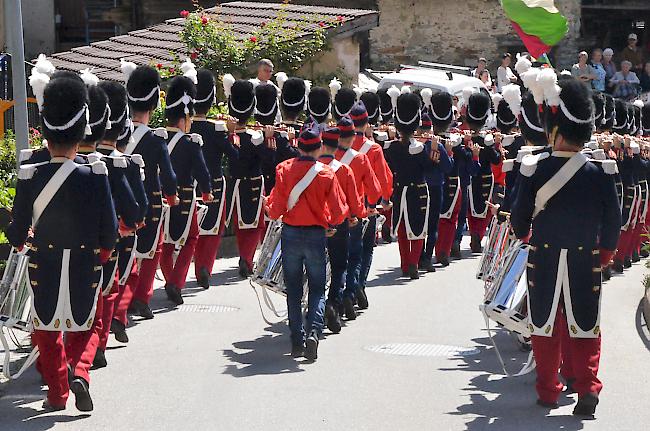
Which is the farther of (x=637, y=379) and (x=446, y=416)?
(x=637, y=379)

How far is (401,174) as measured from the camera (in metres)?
15.6

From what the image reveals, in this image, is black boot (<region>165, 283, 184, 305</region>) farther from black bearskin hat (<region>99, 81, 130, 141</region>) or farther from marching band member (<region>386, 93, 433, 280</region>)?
marching band member (<region>386, 93, 433, 280</region>)

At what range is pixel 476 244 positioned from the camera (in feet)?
59.0

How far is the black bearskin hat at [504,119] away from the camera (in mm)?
17656

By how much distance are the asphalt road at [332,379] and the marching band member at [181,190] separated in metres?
0.34

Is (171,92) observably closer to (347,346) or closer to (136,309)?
(136,309)

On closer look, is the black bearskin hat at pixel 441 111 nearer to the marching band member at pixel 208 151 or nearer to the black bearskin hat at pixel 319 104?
the black bearskin hat at pixel 319 104

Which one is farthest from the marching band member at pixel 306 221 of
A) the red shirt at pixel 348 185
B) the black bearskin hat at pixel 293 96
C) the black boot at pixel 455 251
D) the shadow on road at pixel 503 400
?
the black boot at pixel 455 251

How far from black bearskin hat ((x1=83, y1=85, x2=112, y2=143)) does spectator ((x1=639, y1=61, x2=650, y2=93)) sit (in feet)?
65.1

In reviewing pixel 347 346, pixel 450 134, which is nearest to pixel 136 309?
pixel 347 346

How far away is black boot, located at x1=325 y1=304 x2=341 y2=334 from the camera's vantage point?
12.0 metres

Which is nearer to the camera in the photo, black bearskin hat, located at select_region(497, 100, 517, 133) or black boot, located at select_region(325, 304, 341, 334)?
black boot, located at select_region(325, 304, 341, 334)

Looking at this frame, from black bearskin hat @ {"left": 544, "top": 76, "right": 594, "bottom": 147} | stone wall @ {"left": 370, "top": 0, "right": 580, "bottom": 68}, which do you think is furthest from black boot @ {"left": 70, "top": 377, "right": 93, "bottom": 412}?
stone wall @ {"left": 370, "top": 0, "right": 580, "bottom": 68}

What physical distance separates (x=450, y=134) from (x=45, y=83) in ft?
27.1
